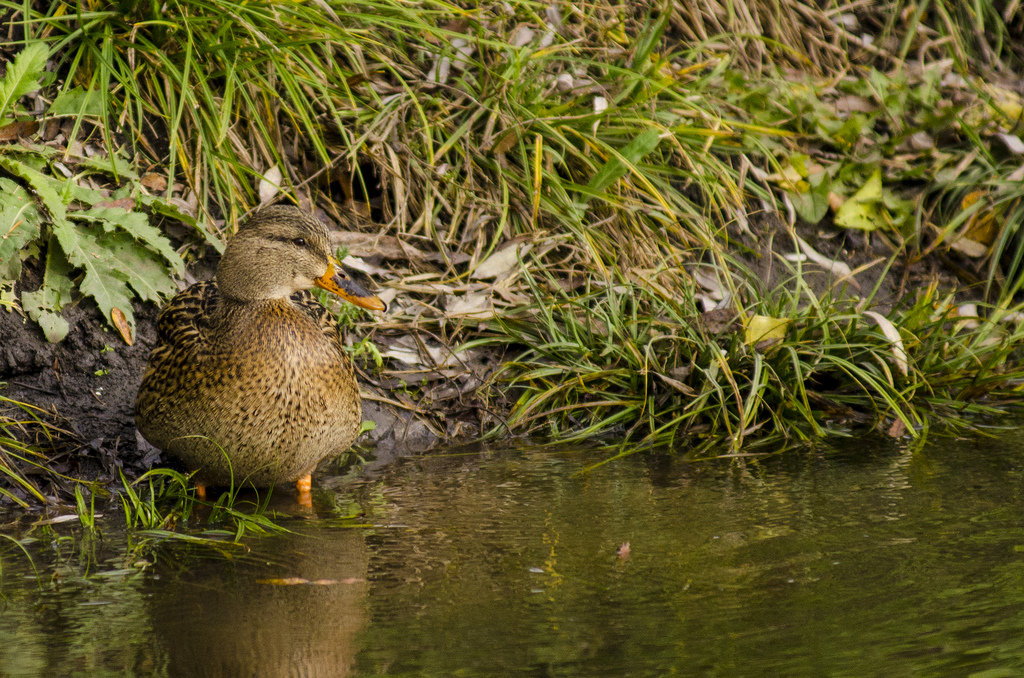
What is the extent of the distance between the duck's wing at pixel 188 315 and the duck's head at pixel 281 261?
0.54 feet

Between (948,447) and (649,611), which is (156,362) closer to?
(649,611)

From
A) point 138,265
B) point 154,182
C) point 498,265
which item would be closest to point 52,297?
point 138,265

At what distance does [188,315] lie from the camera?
440 cm

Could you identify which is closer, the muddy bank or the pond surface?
the pond surface

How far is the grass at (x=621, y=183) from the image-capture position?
4.89m

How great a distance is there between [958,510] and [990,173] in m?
3.15

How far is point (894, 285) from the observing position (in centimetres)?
600

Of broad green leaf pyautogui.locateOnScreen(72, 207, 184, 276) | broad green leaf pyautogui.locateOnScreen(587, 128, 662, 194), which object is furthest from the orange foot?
broad green leaf pyautogui.locateOnScreen(587, 128, 662, 194)

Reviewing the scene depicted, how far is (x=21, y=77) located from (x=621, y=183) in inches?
110

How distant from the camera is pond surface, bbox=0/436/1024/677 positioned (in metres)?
2.64

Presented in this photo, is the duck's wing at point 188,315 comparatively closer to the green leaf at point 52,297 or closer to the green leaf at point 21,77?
the green leaf at point 52,297

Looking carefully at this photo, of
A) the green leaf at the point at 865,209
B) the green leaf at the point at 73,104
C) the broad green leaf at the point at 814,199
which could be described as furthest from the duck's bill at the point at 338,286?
the green leaf at the point at 865,209

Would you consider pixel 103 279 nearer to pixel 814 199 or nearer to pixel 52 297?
pixel 52 297

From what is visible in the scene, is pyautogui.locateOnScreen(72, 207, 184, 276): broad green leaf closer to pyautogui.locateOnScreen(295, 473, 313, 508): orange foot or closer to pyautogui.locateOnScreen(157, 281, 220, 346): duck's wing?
pyautogui.locateOnScreen(157, 281, 220, 346): duck's wing
